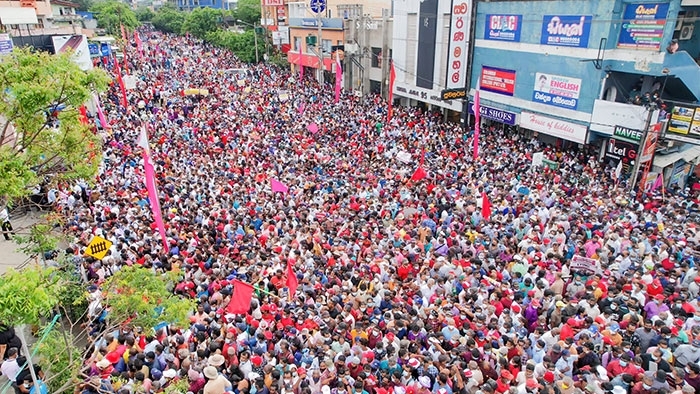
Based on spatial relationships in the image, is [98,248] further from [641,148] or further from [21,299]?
[641,148]

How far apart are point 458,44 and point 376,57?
887 cm

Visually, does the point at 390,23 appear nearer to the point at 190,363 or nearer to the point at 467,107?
the point at 467,107

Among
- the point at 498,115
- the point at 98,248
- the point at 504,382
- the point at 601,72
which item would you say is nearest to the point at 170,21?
the point at 498,115

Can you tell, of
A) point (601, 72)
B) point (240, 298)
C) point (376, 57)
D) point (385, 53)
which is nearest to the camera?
point (240, 298)

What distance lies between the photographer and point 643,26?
16.1 m

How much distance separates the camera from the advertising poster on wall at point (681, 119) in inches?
602

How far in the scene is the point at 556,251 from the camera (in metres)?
10.7

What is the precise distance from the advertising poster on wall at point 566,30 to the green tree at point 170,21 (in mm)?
72579

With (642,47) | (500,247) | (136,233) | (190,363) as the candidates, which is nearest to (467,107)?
(642,47)

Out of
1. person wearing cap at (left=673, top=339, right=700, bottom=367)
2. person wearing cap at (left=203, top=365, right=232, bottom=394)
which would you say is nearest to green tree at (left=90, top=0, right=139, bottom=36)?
person wearing cap at (left=203, top=365, right=232, bottom=394)

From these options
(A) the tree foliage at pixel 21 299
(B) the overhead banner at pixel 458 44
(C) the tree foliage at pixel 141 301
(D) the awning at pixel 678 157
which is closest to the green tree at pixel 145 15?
(B) the overhead banner at pixel 458 44

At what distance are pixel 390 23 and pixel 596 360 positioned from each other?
1003 inches

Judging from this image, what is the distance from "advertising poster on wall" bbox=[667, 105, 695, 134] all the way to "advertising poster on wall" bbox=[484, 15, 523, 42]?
7.02 meters

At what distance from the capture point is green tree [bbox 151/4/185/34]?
82688 mm
